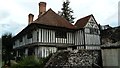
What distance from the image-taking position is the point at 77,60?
42.6 feet

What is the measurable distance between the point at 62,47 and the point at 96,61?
8.78 metres

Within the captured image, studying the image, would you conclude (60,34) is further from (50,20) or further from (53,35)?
(50,20)

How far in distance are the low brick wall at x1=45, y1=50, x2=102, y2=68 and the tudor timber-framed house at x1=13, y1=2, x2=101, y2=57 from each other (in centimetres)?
634

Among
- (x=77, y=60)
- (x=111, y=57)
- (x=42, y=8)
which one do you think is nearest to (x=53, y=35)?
(x=42, y=8)

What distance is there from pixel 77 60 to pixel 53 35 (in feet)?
26.1

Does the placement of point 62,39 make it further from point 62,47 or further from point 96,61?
point 96,61

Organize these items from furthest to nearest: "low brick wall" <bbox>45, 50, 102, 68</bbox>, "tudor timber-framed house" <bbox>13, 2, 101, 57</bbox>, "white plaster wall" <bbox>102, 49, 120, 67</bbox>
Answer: "tudor timber-framed house" <bbox>13, 2, 101, 57</bbox> < "low brick wall" <bbox>45, 50, 102, 68</bbox> < "white plaster wall" <bbox>102, 49, 120, 67</bbox>

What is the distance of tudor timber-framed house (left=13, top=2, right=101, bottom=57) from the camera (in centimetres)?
1983

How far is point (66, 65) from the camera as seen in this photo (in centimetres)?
1291

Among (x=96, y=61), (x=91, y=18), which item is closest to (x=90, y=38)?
(x=91, y=18)

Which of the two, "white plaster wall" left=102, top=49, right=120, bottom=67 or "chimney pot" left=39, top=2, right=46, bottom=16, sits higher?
"chimney pot" left=39, top=2, right=46, bottom=16

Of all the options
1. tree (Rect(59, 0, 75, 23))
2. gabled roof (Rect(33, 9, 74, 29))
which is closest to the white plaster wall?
gabled roof (Rect(33, 9, 74, 29))

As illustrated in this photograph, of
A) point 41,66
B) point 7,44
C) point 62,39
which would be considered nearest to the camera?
point 41,66

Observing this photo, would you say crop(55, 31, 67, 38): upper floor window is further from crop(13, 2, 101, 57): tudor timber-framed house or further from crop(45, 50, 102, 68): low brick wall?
crop(45, 50, 102, 68): low brick wall
